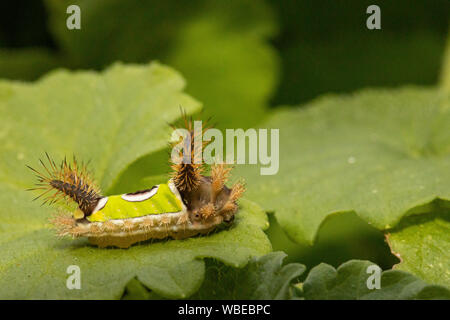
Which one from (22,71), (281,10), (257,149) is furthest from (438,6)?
(22,71)

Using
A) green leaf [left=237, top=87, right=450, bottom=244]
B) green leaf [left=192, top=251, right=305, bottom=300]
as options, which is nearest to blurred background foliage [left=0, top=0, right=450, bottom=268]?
green leaf [left=237, top=87, right=450, bottom=244]

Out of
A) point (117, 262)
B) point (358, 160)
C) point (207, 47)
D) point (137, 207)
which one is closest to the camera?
point (117, 262)

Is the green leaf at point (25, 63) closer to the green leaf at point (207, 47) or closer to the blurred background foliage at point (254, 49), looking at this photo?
the blurred background foliage at point (254, 49)

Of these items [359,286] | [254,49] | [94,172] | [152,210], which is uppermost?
[254,49]

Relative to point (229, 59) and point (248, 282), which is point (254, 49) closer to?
point (229, 59)

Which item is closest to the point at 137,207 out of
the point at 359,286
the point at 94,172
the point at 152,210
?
the point at 152,210

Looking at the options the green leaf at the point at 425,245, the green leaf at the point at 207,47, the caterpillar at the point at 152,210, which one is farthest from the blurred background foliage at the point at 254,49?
the caterpillar at the point at 152,210
